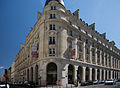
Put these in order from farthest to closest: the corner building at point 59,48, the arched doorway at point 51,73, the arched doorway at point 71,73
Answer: the arched doorway at point 71,73, the arched doorway at point 51,73, the corner building at point 59,48

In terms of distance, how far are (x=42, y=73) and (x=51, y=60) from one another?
4454 millimetres

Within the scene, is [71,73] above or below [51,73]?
below

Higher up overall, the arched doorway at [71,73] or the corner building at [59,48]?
the corner building at [59,48]

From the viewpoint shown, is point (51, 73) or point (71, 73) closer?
point (51, 73)

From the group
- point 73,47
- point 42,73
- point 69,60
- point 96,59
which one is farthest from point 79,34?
point 42,73

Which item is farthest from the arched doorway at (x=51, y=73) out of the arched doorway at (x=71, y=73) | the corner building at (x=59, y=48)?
the arched doorway at (x=71, y=73)

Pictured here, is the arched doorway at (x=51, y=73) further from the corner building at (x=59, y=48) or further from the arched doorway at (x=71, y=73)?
the arched doorway at (x=71, y=73)

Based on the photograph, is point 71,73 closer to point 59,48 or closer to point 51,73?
point 51,73

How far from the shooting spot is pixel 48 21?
33125 mm

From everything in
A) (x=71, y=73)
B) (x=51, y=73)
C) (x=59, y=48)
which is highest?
(x=59, y=48)

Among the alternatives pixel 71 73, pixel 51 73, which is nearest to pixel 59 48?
pixel 51 73

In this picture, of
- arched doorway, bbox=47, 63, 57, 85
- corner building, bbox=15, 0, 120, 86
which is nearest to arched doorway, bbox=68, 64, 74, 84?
corner building, bbox=15, 0, 120, 86

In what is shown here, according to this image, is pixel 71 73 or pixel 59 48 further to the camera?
pixel 71 73

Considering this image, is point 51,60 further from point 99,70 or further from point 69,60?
point 99,70
